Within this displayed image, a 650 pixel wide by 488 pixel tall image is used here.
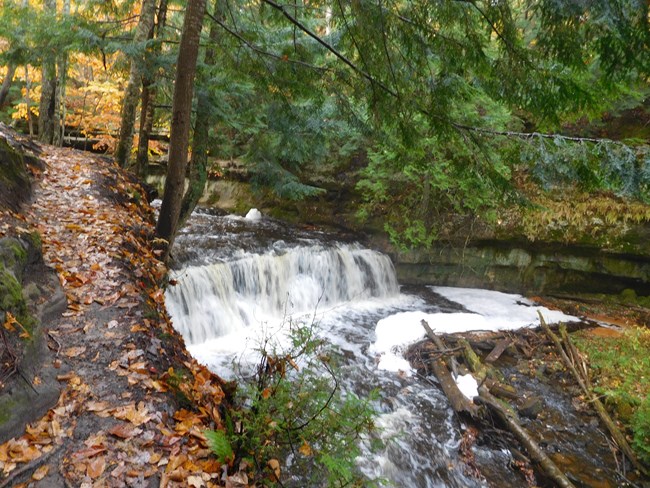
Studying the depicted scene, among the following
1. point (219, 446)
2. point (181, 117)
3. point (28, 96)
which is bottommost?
point (219, 446)

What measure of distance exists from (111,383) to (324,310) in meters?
7.99

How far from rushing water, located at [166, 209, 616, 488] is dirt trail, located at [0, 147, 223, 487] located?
0.90m

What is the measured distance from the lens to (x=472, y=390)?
6387 millimetres

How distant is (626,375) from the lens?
6840 mm

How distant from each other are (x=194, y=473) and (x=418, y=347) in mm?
6139

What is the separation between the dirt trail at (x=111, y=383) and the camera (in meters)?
2.28

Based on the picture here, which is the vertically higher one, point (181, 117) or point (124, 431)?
point (181, 117)

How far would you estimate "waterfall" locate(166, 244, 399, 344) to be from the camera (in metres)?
8.13

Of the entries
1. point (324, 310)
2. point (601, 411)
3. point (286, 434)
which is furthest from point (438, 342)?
point (286, 434)

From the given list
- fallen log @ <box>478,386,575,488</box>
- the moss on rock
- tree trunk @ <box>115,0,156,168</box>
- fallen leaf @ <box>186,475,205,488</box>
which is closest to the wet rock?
fallen log @ <box>478,386,575,488</box>

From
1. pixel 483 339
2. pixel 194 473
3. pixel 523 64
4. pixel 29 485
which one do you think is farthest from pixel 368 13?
pixel 483 339

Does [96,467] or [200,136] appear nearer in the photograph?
[96,467]

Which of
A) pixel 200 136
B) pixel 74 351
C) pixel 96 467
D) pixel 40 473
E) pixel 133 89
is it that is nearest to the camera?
pixel 40 473

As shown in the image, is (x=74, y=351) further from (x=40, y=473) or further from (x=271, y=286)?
(x=271, y=286)
